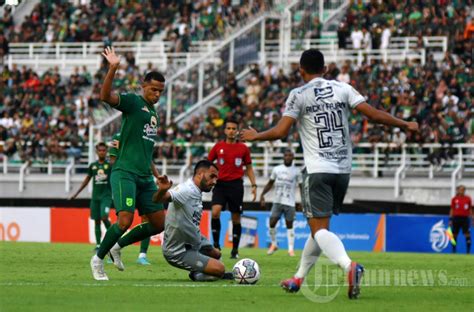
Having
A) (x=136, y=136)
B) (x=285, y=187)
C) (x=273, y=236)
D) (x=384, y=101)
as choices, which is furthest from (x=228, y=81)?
(x=136, y=136)

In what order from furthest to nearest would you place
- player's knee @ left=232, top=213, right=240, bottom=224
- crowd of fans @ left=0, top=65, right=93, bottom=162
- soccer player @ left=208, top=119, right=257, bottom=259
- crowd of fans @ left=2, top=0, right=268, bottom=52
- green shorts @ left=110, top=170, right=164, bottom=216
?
crowd of fans @ left=2, top=0, right=268, bottom=52
crowd of fans @ left=0, top=65, right=93, bottom=162
player's knee @ left=232, top=213, right=240, bottom=224
soccer player @ left=208, top=119, right=257, bottom=259
green shorts @ left=110, top=170, right=164, bottom=216

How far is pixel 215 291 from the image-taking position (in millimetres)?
12781

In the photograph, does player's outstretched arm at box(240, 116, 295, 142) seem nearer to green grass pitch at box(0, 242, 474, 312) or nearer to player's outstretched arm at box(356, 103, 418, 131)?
player's outstretched arm at box(356, 103, 418, 131)

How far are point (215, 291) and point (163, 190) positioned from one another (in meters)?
1.26

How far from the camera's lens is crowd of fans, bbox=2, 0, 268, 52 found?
46.2 metres

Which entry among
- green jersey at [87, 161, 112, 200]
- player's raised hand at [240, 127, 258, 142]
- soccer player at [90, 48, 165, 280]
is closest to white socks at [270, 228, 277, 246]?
green jersey at [87, 161, 112, 200]

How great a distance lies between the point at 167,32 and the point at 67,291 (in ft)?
117

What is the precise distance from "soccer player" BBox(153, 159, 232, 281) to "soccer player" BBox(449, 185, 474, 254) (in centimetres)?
1831

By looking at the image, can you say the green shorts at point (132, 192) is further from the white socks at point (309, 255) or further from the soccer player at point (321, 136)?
the soccer player at point (321, 136)

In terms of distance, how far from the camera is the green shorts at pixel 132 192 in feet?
47.7

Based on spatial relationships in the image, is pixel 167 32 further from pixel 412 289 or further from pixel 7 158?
pixel 412 289

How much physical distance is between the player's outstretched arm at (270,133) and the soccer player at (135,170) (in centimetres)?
307

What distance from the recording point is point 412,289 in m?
13.5

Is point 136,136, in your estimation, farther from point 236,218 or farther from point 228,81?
point 228,81
